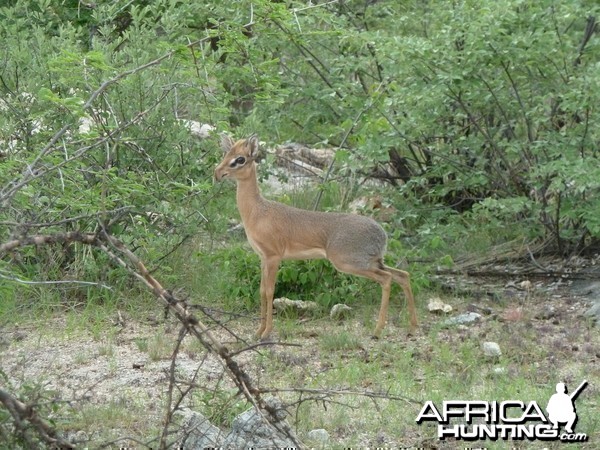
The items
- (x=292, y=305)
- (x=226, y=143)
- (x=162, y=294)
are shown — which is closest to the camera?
(x=162, y=294)

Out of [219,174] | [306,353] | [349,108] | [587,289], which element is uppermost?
[219,174]

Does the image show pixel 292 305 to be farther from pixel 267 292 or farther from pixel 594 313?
pixel 594 313

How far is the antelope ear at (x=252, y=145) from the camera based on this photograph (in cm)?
770

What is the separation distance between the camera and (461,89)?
8531 mm

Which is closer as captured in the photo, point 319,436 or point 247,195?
point 319,436

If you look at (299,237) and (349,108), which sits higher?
(349,108)

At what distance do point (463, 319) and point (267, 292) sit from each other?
1.38 meters

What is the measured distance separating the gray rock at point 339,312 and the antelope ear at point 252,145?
1222 mm

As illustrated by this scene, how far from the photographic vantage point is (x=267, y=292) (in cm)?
769

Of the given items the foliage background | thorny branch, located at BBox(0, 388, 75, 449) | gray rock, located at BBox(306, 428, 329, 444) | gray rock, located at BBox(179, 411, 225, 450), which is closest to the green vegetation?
the foliage background

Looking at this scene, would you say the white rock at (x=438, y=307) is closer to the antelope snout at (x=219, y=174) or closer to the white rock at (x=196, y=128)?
the antelope snout at (x=219, y=174)

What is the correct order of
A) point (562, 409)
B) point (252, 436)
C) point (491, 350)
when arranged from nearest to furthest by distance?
point (252, 436) < point (562, 409) < point (491, 350)

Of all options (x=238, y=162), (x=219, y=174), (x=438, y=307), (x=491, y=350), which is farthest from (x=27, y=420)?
(x=438, y=307)

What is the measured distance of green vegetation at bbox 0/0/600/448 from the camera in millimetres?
6906
